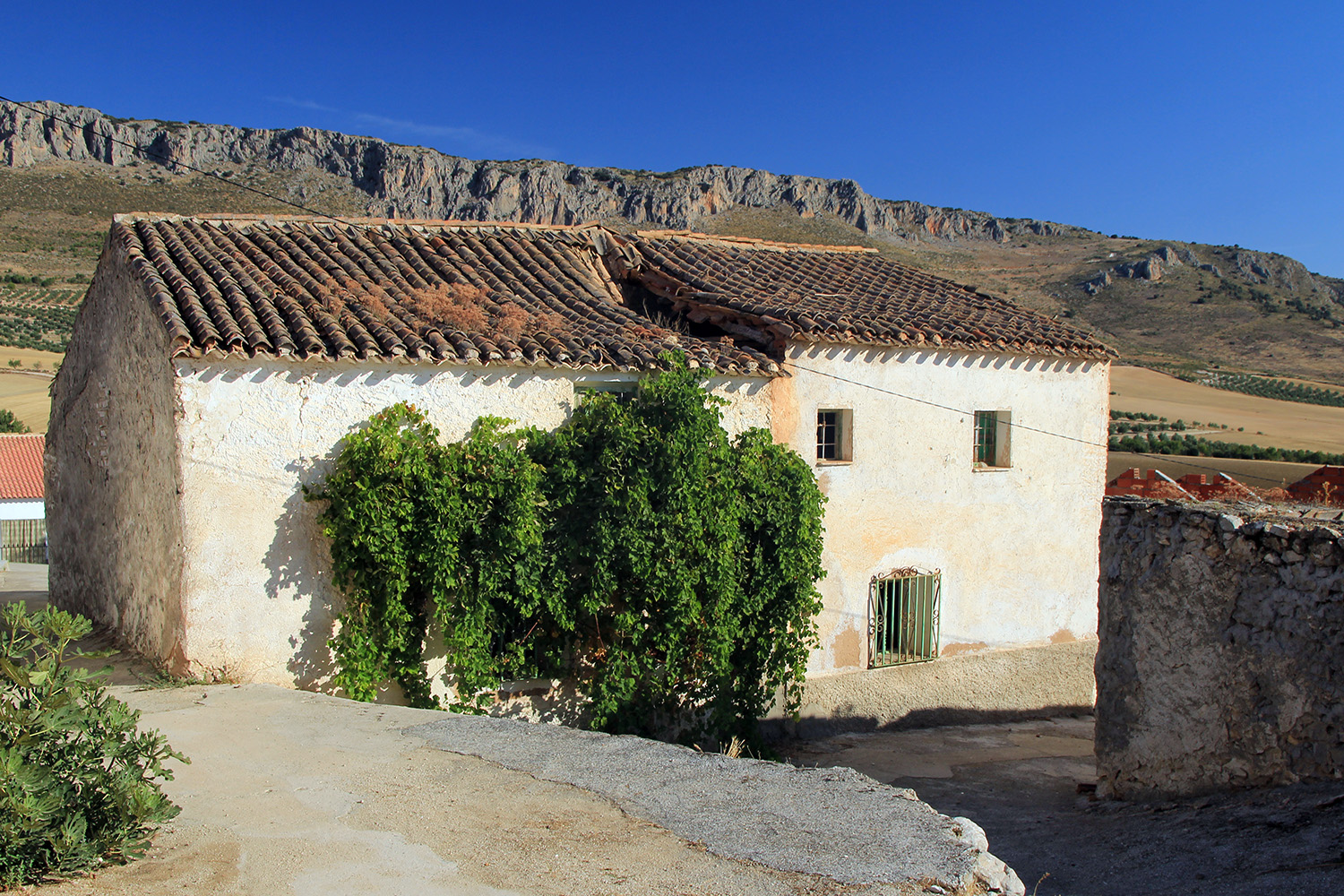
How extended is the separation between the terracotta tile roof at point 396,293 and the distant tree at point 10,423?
32524mm

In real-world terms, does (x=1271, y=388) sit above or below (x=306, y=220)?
above

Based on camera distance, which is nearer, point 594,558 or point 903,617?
point 594,558

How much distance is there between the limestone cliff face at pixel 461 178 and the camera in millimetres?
54312

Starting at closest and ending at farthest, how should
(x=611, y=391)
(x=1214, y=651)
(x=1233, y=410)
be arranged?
(x=1214, y=651)
(x=611, y=391)
(x=1233, y=410)

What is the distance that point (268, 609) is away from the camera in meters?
8.48

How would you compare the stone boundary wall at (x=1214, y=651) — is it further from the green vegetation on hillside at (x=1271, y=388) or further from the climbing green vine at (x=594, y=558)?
the green vegetation on hillside at (x=1271, y=388)

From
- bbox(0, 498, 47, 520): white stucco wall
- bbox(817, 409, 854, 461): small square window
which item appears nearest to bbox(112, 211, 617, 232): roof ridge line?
bbox(817, 409, 854, 461): small square window

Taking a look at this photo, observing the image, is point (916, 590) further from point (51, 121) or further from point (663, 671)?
point (51, 121)

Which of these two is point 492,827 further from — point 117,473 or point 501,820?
point 117,473

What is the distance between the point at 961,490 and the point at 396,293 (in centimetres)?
769

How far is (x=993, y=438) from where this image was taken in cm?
1338

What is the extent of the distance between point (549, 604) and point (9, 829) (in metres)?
5.63

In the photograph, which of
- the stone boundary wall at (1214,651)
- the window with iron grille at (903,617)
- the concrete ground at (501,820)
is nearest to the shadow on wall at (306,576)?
the concrete ground at (501,820)

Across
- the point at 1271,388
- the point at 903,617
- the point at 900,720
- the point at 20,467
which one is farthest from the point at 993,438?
the point at 1271,388
